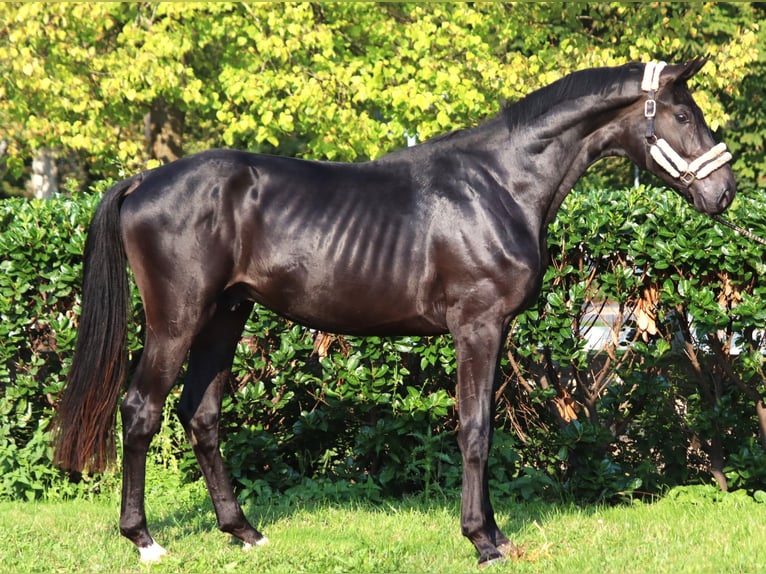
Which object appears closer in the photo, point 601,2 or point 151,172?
point 151,172

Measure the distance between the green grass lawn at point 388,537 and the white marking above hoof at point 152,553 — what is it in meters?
0.05

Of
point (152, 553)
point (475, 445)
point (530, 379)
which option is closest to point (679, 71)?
point (475, 445)

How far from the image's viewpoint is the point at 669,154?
466 cm

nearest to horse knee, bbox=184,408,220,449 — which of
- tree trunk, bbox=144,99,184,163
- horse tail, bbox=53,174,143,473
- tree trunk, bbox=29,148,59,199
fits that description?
horse tail, bbox=53,174,143,473

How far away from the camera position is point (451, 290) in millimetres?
4656

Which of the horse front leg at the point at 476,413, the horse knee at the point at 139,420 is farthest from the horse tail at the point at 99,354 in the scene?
the horse front leg at the point at 476,413

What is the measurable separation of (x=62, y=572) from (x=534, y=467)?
126 inches

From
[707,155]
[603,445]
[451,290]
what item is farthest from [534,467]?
[707,155]

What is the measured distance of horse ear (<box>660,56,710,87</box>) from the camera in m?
4.62

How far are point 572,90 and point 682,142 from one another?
2.03ft

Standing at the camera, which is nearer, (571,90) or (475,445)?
(475,445)

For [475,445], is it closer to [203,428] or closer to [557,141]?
[203,428]

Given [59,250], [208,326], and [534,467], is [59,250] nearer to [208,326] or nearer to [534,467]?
[208,326]

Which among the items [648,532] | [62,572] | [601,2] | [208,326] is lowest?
[62,572]
